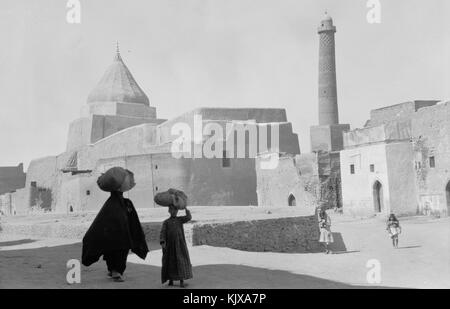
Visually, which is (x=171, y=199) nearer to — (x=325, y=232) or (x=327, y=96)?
(x=325, y=232)

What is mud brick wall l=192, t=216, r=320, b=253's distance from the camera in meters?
11.6

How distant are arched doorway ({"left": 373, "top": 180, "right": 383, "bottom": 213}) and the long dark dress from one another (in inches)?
677

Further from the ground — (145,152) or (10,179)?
(145,152)

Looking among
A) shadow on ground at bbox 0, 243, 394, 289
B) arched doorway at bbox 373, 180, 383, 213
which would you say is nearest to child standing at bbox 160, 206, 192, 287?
shadow on ground at bbox 0, 243, 394, 289

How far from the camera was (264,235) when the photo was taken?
44.1 ft

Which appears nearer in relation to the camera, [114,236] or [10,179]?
[114,236]

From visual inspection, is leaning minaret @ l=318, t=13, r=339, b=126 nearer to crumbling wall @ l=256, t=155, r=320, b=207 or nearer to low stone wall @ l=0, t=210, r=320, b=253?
crumbling wall @ l=256, t=155, r=320, b=207

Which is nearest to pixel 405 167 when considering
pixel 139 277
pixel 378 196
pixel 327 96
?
pixel 378 196

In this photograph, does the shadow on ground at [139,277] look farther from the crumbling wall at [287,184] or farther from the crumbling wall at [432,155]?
the crumbling wall at [287,184]

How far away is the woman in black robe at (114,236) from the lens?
21.8ft

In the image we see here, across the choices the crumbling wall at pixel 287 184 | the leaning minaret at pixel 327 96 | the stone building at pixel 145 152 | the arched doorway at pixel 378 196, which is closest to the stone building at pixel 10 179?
the stone building at pixel 145 152

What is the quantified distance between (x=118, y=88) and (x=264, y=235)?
80.8 feet

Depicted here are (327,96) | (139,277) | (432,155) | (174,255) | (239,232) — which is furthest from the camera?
(327,96)
